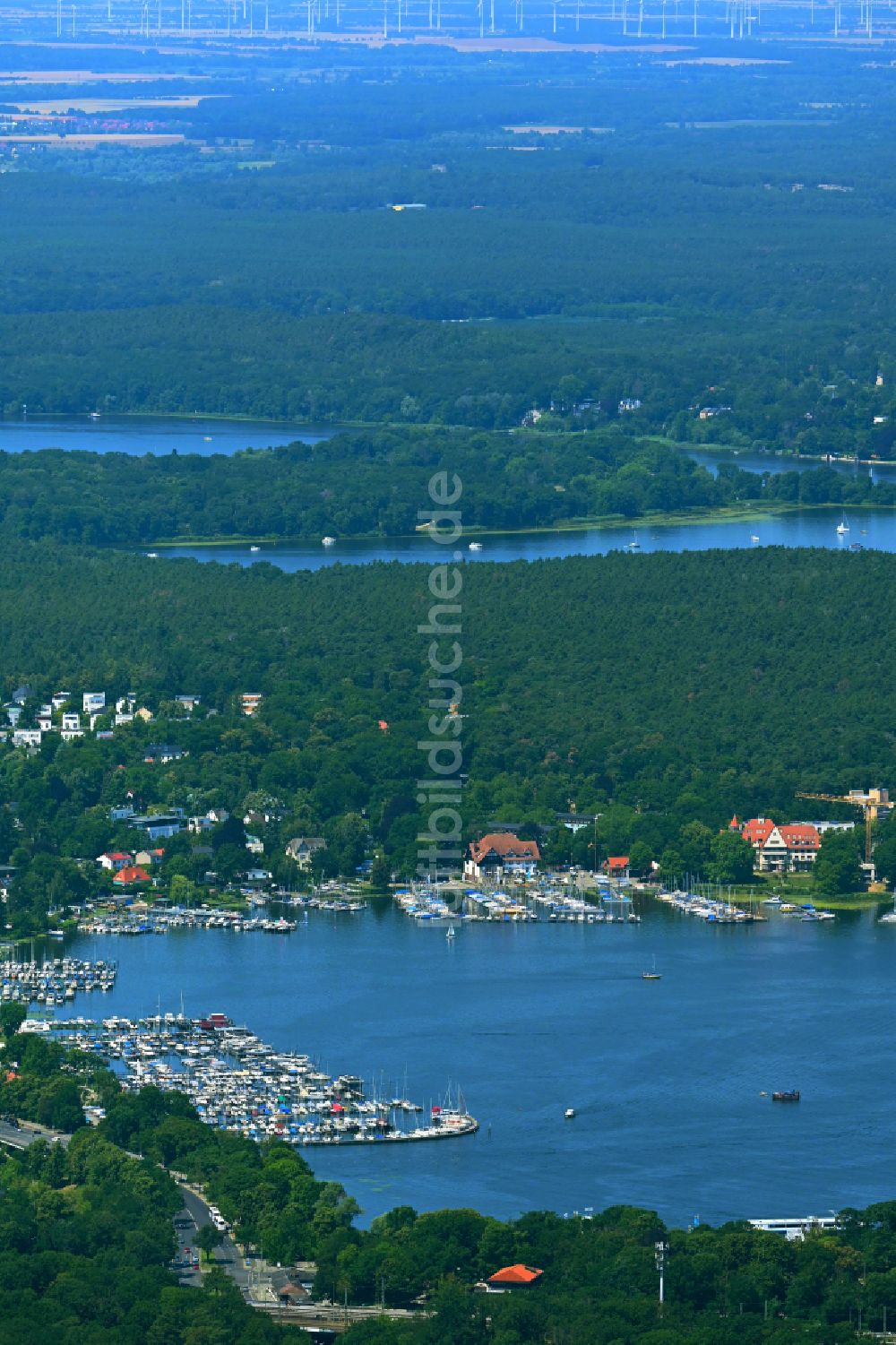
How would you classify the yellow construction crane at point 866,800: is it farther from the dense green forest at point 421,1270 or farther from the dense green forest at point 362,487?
the dense green forest at point 362,487

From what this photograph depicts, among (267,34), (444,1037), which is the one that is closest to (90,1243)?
(444,1037)

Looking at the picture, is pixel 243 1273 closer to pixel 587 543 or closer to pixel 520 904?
pixel 520 904

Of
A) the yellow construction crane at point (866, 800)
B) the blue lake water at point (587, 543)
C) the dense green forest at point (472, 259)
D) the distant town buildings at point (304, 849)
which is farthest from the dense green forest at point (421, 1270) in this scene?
the dense green forest at point (472, 259)

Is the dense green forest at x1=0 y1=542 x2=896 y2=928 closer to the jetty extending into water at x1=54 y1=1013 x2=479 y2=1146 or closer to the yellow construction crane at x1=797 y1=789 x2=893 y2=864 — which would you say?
the yellow construction crane at x1=797 y1=789 x2=893 y2=864

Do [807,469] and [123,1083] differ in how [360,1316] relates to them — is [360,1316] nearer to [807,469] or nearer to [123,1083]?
[123,1083]

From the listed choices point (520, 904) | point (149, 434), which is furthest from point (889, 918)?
point (149, 434)

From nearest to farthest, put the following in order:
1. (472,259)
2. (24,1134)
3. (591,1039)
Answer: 1. (24,1134)
2. (591,1039)
3. (472,259)
